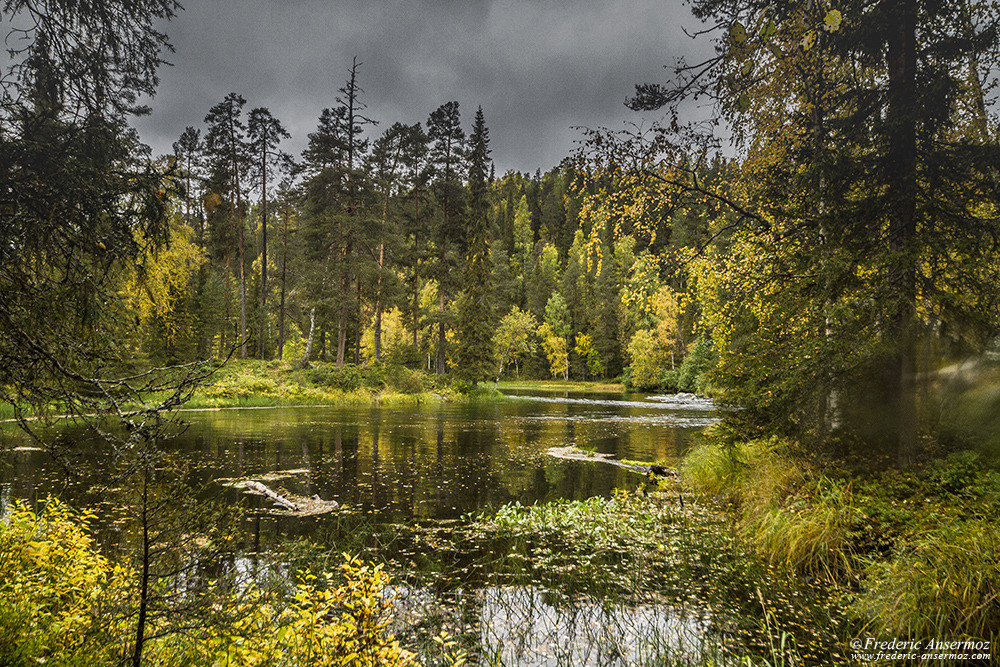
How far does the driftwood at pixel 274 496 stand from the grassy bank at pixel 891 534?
6585 millimetres

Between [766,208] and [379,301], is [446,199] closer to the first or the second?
[379,301]

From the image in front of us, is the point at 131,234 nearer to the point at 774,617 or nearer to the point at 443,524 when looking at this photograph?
the point at 443,524

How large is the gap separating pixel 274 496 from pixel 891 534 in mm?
8244

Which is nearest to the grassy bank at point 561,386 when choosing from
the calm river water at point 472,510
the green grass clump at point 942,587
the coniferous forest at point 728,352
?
the calm river water at point 472,510

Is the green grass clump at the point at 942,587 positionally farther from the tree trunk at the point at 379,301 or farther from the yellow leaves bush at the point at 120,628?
the tree trunk at the point at 379,301

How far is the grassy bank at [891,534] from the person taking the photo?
383cm

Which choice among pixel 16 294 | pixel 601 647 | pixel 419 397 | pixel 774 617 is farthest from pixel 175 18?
pixel 419 397

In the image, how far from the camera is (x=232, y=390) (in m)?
24.6

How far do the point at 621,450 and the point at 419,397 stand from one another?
679 inches

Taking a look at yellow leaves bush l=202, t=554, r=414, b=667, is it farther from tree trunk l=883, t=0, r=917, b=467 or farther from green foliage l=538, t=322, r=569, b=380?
green foliage l=538, t=322, r=569, b=380

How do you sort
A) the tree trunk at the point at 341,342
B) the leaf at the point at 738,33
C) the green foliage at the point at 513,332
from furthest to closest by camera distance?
the green foliage at the point at 513,332
the tree trunk at the point at 341,342
the leaf at the point at 738,33

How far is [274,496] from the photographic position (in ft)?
26.7

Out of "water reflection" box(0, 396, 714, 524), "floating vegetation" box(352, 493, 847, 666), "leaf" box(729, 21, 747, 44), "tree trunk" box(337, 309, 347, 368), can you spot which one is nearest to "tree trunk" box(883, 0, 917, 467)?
"floating vegetation" box(352, 493, 847, 666)

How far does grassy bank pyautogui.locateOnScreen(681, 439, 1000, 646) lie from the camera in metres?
3.83
